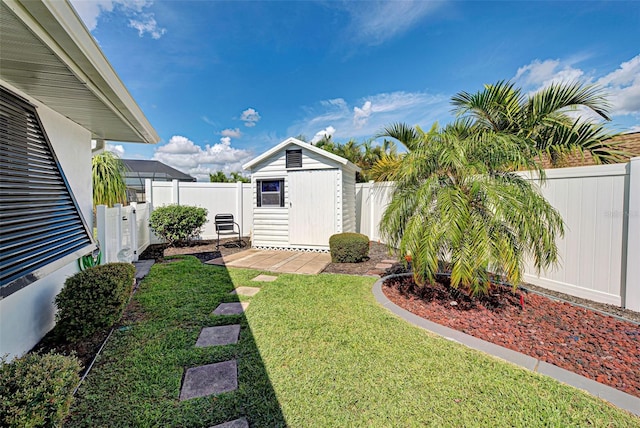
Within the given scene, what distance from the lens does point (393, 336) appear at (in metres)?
2.90

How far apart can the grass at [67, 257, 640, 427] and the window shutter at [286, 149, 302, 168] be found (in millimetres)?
5148

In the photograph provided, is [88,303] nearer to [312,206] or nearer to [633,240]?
[312,206]

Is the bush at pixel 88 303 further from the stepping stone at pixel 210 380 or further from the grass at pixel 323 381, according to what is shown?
the stepping stone at pixel 210 380

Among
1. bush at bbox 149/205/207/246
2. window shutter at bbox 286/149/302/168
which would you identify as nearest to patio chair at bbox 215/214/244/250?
bush at bbox 149/205/207/246

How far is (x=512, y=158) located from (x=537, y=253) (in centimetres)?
126

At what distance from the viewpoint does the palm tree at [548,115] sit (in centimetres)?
425

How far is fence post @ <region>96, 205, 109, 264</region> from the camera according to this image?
12.8 ft

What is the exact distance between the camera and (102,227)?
12.9 feet

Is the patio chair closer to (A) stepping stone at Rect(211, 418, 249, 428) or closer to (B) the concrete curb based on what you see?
(B) the concrete curb

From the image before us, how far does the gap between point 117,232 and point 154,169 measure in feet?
71.1

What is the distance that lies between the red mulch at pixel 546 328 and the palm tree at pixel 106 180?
9553 mm

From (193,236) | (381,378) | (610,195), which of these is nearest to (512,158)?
(610,195)

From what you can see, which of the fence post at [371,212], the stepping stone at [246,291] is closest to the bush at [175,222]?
the stepping stone at [246,291]

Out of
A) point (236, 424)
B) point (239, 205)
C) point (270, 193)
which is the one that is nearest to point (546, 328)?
point (236, 424)
